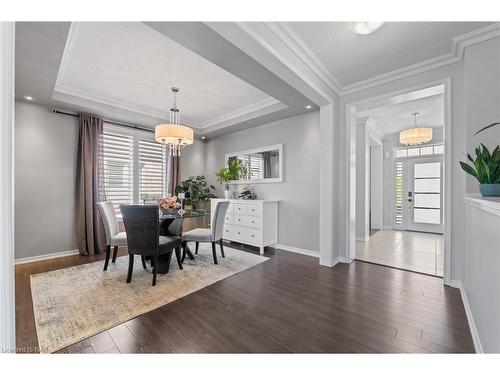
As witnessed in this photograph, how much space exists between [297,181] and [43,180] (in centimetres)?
431

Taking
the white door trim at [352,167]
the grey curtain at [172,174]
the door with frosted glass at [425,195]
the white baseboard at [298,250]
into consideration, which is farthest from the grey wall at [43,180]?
the door with frosted glass at [425,195]

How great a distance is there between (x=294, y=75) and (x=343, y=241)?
2581 millimetres

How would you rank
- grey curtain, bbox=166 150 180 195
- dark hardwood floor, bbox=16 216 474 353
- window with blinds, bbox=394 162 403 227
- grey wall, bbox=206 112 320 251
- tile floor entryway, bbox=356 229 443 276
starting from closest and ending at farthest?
dark hardwood floor, bbox=16 216 474 353 → tile floor entryway, bbox=356 229 443 276 → grey wall, bbox=206 112 320 251 → grey curtain, bbox=166 150 180 195 → window with blinds, bbox=394 162 403 227

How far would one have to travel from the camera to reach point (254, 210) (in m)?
4.19

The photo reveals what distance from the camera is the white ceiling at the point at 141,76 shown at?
2328 millimetres

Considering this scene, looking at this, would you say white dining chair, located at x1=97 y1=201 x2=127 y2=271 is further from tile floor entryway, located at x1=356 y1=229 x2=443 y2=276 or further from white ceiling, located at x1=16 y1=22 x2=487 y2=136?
tile floor entryway, located at x1=356 y1=229 x2=443 y2=276

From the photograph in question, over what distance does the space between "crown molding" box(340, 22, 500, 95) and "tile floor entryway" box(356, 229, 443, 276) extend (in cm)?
265

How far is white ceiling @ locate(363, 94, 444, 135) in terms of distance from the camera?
419 cm

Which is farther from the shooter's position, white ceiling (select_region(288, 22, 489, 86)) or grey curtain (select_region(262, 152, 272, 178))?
grey curtain (select_region(262, 152, 272, 178))

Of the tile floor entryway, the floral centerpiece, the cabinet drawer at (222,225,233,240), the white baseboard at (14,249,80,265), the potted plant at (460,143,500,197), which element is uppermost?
the potted plant at (460,143,500,197)

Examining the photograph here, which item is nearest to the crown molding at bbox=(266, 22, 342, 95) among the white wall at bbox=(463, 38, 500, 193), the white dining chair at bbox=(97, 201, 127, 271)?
the white wall at bbox=(463, 38, 500, 193)
